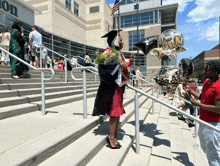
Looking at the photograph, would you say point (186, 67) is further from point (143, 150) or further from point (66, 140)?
point (66, 140)

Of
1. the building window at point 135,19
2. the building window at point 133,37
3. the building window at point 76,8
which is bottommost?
the building window at point 133,37

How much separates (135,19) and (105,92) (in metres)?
32.6

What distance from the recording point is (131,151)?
2660 millimetres

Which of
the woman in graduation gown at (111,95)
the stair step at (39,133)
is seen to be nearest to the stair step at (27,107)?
the stair step at (39,133)

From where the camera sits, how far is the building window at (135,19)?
30.8m

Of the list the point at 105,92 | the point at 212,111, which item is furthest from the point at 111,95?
the point at 212,111

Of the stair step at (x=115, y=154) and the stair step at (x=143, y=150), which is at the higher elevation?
the stair step at (x=115, y=154)

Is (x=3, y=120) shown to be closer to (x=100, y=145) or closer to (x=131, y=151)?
(x=100, y=145)

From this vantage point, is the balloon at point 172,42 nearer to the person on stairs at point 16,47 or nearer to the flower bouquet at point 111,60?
the flower bouquet at point 111,60

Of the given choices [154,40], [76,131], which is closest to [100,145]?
[76,131]

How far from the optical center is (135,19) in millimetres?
31812

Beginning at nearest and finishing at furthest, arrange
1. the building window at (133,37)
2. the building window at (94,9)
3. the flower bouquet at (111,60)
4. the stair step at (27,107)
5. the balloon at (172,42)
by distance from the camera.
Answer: the flower bouquet at (111,60)
the stair step at (27,107)
the balloon at (172,42)
the building window at (94,9)
the building window at (133,37)

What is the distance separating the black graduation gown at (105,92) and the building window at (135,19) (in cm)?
3177

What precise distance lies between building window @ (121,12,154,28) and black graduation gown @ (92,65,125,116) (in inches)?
1251
